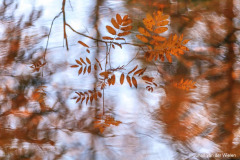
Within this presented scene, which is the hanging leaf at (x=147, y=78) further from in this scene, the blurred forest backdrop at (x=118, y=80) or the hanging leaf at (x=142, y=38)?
the hanging leaf at (x=142, y=38)

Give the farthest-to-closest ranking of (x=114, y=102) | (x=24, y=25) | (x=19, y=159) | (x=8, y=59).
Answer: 1. (x=24, y=25)
2. (x=8, y=59)
3. (x=114, y=102)
4. (x=19, y=159)

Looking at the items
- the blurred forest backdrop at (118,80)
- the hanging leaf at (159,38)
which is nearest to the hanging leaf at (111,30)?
the blurred forest backdrop at (118,80)

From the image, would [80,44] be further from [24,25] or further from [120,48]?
[24,25]

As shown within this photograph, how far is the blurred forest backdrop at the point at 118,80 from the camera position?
0.63 meters

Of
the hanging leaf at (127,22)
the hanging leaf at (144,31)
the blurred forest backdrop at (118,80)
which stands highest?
the hanging leaf at (127,22)

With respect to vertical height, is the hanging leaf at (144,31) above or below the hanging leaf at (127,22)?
below

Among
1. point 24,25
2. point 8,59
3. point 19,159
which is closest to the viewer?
point 19,159

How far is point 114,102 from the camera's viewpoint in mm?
713

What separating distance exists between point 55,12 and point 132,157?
0.61m

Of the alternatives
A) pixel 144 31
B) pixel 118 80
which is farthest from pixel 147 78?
pixel 144 31

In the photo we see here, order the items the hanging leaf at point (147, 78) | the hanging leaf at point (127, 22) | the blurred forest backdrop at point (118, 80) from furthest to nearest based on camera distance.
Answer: the hanging leaf at point (127, 22), the hanging leaf at point (147, 78), the blurred forest backdrop at point (118, 80)

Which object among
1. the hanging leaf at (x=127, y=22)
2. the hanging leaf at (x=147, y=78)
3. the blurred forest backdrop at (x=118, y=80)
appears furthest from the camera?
the hanging leaf at (x=127, y=22)

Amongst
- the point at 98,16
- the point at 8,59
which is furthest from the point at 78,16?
the point at 8,59

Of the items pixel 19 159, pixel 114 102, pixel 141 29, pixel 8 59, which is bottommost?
pixel 19 159
